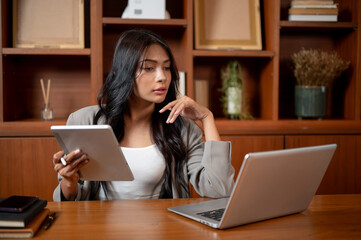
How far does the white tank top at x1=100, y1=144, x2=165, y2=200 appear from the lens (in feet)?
5.09

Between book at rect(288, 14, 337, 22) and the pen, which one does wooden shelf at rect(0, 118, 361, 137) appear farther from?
the pen

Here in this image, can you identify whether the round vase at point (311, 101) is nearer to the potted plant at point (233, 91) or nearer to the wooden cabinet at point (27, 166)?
the potted plant at point (233, 91)

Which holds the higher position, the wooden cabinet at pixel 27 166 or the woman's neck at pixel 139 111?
the woman's neck at pixel 139 111

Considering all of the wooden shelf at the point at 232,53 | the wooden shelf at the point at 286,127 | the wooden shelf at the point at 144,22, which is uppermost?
the wooden shelf at the point at 144,22

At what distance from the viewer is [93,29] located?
232 cm

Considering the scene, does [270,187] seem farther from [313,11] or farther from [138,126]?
[313,11]

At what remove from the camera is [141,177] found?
157 cm

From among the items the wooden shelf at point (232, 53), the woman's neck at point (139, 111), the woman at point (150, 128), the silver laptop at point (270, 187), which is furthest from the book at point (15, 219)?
the wooden shelf at point (232, 53)

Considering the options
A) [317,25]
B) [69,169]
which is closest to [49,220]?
[69,169]

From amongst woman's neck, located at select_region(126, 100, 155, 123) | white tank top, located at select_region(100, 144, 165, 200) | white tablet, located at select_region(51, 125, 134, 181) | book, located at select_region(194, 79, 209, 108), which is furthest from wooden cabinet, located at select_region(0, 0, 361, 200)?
white tablet, located at select_region(51, 125, 134, 181)

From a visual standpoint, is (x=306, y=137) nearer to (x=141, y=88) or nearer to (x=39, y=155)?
(x=141, y=88)

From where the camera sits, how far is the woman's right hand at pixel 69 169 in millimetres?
1165

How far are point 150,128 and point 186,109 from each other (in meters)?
0.19

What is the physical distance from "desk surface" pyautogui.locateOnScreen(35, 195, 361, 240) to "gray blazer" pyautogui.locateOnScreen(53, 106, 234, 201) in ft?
0.74
